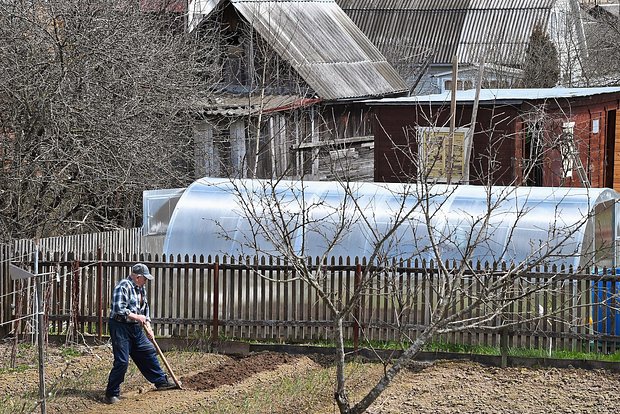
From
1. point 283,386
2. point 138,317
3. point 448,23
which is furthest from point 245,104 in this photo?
point 448,23

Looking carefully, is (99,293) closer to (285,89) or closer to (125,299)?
(125,299)

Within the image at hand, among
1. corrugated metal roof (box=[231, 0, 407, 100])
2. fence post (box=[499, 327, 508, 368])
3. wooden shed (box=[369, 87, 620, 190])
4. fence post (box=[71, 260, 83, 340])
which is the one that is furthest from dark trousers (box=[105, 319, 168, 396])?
corrugated metal roof (box=[231, 0, 407, 100])

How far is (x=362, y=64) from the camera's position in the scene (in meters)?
31.5

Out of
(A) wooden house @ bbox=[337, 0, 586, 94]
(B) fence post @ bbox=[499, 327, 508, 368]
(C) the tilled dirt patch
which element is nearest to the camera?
(C) the tilled dirt patch

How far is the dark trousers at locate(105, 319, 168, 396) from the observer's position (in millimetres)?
10422

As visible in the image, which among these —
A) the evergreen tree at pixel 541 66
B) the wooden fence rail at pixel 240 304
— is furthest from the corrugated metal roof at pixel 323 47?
the wooden fence rail at pixel 240 304

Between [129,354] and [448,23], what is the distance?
1611 inches

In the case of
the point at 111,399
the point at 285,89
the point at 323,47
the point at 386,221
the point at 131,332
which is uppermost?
the point at 323,47

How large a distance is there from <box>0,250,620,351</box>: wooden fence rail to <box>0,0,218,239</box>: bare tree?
2783 millimetres

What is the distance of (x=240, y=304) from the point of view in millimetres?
13305

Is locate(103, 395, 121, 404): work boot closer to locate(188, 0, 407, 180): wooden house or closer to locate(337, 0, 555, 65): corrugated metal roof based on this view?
locate(188, 0, 407, 180): wooden house

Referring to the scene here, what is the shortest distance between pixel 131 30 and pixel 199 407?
9603 mm

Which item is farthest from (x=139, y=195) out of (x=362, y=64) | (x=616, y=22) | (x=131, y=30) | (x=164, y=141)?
(x=616, y=22)

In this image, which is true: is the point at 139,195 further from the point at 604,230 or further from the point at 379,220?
the point at 604,230
